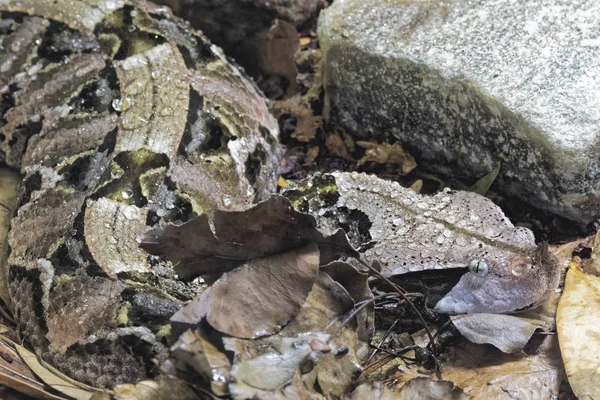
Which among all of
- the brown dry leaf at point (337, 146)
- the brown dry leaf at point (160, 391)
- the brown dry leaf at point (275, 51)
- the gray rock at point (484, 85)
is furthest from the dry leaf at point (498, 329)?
the brown dry leaf at point (275, 51)

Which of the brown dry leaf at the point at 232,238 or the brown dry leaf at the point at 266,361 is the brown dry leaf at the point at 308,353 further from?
the brown dry leaf at the point at 232,238

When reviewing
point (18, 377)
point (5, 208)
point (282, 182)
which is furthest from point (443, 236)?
point (5, 208)

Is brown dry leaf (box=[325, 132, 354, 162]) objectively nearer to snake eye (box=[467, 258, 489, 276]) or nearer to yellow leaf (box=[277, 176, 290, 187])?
yellow leaf (box=[277, 176, 290, 187])

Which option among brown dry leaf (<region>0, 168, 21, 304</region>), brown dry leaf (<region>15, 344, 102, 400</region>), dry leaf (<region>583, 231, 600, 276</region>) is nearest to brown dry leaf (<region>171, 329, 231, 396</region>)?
brown dry leaf (<region>15, 344, 102, 400</region>)

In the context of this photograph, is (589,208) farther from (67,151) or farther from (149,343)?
(67,151)

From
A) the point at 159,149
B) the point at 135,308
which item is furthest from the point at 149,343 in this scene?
the point at 159,149

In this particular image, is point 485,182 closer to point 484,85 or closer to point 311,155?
point 484,85
